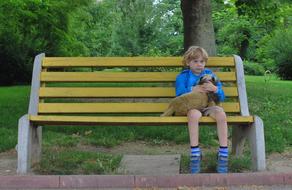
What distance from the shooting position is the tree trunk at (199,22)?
34.1 ft

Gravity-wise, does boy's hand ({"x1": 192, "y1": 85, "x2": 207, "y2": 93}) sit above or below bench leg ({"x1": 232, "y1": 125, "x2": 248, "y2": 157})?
above

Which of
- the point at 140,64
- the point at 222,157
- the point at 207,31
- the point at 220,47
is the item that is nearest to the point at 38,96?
the point at 140,64

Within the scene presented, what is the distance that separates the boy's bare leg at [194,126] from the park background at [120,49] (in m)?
0.52

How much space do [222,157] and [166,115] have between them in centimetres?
72

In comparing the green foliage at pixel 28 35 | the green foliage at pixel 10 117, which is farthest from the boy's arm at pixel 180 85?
the green foliage at pixel 28 35

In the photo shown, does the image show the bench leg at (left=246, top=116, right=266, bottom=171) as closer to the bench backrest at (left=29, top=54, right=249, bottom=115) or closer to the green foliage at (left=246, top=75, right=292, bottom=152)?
the bench backrest at (left=29, top=54, right=249, bottom=115)

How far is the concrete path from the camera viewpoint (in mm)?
5438

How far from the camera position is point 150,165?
5.80 m

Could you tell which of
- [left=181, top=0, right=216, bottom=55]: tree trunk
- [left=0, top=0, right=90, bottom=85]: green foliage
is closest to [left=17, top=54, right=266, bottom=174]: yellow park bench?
[left=181, top=0, right=216, bottom=55]: tree trunk

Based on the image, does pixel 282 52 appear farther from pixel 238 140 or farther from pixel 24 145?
pixel 24 145

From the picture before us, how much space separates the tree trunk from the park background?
0.28m

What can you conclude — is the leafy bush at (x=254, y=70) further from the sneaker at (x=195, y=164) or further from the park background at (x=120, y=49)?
the sneaker at (x=195, y=164)

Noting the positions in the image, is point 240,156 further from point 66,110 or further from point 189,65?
point 66,110

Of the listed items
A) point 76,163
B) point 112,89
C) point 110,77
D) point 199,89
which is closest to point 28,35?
point 110,77
